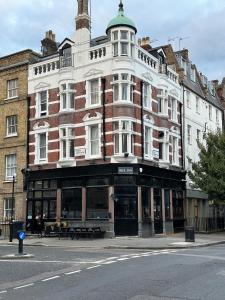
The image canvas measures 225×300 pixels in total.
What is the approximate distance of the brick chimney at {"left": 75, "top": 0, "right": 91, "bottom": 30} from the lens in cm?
3391

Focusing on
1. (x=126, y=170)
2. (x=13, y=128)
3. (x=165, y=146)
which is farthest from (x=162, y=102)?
(x=13, y=128)

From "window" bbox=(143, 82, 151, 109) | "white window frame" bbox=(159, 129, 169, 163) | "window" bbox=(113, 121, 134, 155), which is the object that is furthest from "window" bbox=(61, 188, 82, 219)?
"window" bbox=(143, 82, 151, 109)

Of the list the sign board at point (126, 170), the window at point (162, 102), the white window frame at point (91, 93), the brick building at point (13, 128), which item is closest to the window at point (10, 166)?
the brick building at point (13, 128)

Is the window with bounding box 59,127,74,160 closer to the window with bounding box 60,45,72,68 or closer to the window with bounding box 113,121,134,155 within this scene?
the window with bounding box 113,121,134,155

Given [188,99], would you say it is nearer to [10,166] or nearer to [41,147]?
[41,147]

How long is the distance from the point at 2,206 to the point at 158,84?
585 inches

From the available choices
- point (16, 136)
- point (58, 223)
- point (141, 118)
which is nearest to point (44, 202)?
point (58, 223)

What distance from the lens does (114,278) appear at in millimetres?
12898

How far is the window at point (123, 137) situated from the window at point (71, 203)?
13.1 feet

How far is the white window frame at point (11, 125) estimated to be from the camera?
1443 inches

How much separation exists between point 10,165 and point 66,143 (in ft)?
19.1

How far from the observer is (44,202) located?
34.0 m

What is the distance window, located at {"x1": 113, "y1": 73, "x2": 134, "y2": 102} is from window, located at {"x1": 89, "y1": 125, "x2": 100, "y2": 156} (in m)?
2.48

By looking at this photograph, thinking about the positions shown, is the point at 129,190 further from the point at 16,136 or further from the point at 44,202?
the point at 16,136
